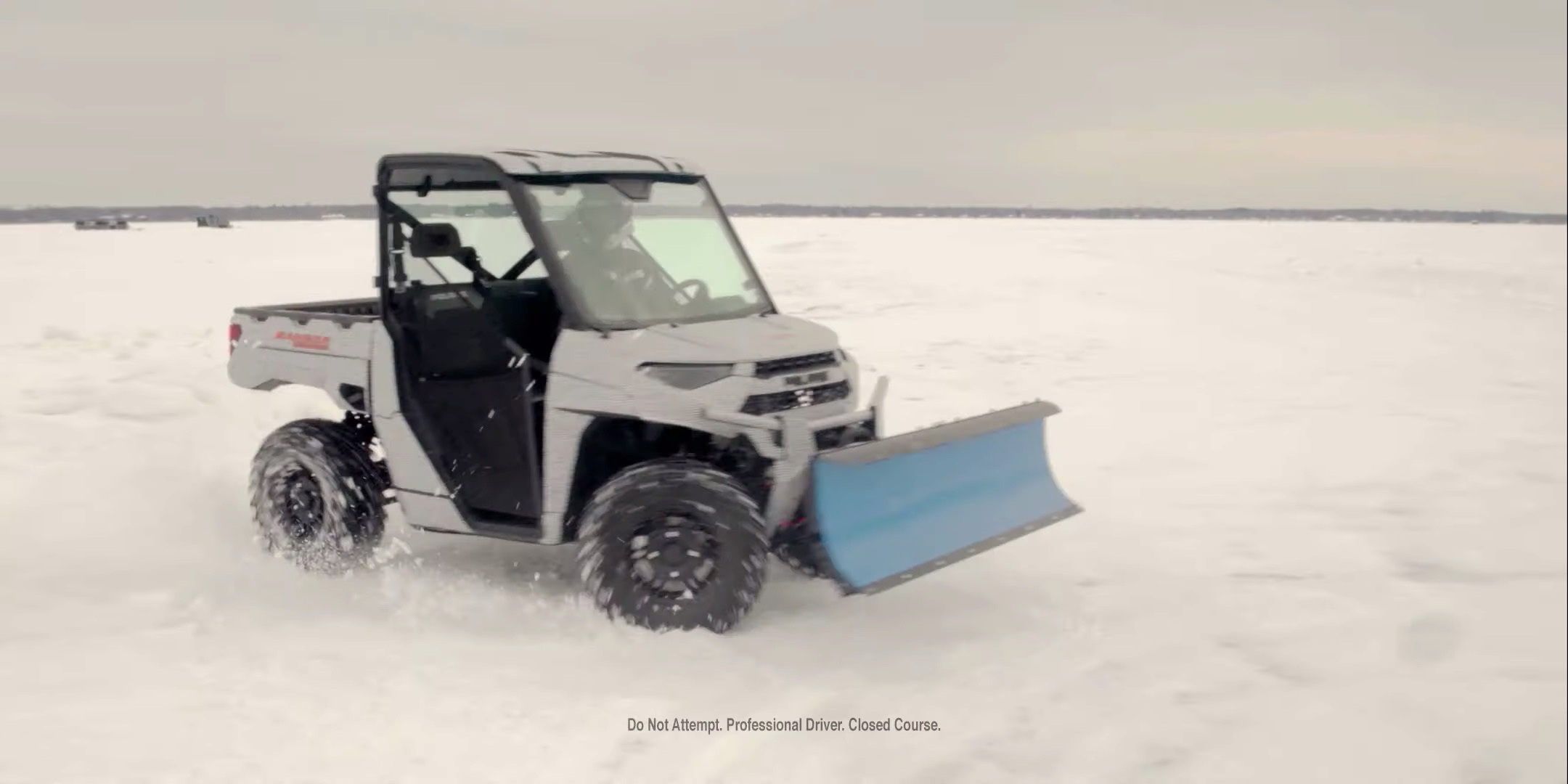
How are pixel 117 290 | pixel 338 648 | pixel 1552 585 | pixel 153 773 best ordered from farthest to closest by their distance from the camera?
pixel 117 290, pixel 1552 585, pixel 338 648, pixel 153 773

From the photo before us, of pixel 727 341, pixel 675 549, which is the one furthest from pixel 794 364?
pixel 675 549

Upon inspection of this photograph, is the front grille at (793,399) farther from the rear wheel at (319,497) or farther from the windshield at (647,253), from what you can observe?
the rear wheel at (319,497)

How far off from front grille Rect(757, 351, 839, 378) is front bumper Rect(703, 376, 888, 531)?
0.17m

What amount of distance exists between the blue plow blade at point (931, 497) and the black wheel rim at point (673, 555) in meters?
0.47

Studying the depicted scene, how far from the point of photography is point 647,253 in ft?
18.5

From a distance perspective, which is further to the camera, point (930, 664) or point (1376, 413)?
point (1376, 413)

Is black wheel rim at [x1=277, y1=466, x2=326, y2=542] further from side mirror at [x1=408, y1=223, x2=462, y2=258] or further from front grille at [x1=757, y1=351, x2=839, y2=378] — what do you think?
front grille at [x1=757, y1=351, x2=839, y2=378]

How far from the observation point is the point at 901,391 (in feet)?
38.5

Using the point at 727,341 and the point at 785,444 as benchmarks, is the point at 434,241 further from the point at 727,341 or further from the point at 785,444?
the point at 785,444

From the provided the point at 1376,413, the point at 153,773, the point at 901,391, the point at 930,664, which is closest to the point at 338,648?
the point at 153,773

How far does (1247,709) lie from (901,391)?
24.7 ft

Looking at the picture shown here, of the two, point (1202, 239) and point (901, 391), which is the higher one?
point (1202, 239)

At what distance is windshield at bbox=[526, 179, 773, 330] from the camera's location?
5203 millimetres

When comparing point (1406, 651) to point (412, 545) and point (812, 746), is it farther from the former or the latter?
point (412, 545)
